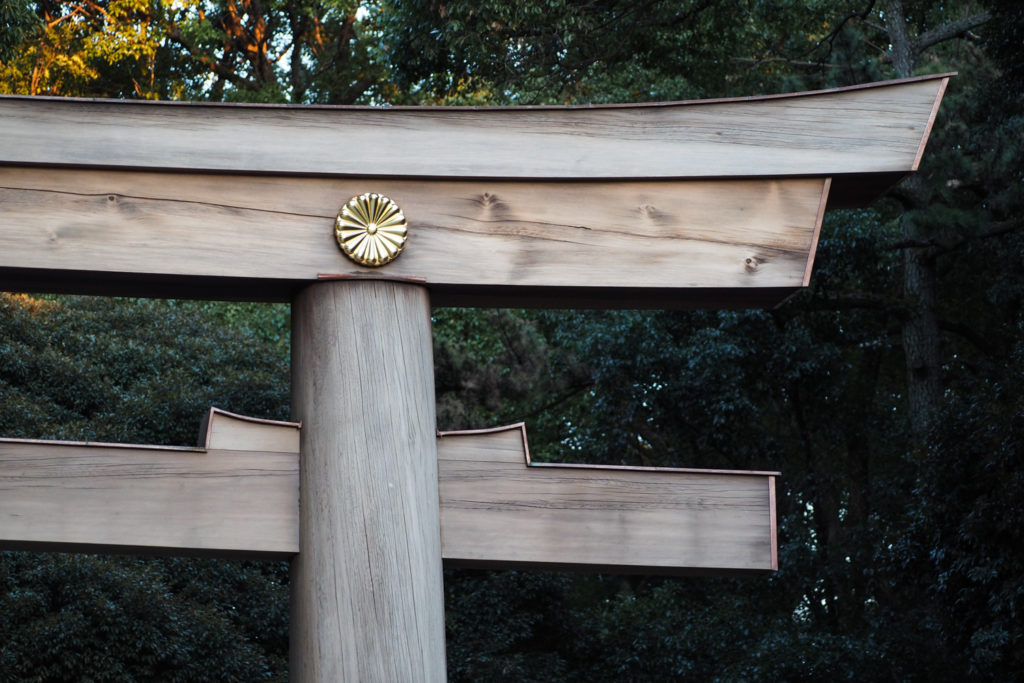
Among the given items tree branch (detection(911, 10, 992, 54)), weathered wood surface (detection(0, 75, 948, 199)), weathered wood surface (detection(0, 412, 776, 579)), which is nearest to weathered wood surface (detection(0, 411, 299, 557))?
weathered wood surface (detection(0, 412, 776, 579))

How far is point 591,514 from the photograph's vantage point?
2.62 m

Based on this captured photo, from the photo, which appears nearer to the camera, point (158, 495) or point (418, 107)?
point (158, 495)

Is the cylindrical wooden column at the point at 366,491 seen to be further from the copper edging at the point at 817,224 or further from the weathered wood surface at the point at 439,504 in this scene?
the copper edging at the point at 817,224

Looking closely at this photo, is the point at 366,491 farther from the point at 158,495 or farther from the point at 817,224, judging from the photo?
the point at 817,224

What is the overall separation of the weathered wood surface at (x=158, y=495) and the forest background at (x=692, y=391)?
13.6 feet

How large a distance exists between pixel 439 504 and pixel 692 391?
7453 millimetres

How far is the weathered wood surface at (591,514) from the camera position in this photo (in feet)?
8.51

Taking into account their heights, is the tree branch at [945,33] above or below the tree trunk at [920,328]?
above

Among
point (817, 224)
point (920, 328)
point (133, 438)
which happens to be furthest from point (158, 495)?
point (920, 328)

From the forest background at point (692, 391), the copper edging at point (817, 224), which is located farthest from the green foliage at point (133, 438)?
the copper edging at point (817, 224)

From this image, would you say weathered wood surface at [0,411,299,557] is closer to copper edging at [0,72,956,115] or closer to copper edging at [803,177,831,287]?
copper edging at [0,72,956,115]

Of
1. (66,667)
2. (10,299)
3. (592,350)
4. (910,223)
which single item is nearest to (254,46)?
(10,299)

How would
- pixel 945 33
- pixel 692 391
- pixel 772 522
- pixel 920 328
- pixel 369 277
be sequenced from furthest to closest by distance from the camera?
pixel 945 33
pixel 920 328
pixel 692 391
pixel 772 522
pixel 369 277

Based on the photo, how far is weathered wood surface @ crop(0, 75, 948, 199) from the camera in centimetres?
253
